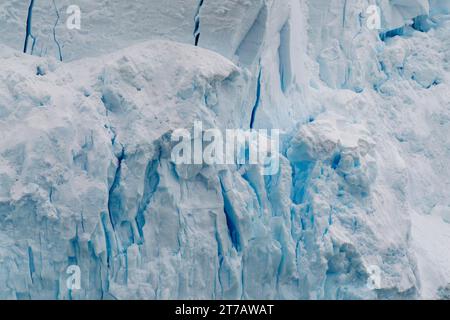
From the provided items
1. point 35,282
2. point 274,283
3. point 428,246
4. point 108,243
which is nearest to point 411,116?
point 428,246

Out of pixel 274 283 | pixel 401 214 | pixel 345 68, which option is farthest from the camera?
pixel 345 68

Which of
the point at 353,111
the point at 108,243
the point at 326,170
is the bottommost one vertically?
the point at 108,243

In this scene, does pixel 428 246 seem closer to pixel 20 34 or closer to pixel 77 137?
pixel 77 137

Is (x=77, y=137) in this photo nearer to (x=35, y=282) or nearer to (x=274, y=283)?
(x=35, y=282)

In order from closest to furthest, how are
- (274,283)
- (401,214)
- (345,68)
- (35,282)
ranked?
(35,282) < (274,283) < (401,214) < (345,68)

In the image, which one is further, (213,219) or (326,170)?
(326,170)
